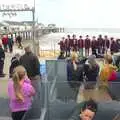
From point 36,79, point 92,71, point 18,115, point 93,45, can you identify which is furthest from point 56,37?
point 18,115

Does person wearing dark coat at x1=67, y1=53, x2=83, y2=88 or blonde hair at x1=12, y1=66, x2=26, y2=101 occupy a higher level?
blonde hair at x1=12, y1=66, x2=26, y2=101

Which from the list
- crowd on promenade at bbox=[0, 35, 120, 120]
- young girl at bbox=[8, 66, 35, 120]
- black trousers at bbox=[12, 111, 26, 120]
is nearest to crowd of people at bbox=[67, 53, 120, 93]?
crowd on promenade at bbox=[0, 35, 120, 120]

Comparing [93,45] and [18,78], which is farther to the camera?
[93,45]

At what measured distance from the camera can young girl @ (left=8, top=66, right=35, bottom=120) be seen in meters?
8.88

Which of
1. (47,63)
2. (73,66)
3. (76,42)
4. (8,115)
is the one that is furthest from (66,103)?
(76,42)

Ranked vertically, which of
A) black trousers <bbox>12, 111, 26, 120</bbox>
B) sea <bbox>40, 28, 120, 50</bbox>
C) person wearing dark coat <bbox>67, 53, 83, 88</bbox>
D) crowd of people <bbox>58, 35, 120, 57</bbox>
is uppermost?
person wearing dark coat <bbox>67, 53, 83, 88</bbox>

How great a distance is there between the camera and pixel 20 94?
353 inches

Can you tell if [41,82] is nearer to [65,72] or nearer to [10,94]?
[10,94]

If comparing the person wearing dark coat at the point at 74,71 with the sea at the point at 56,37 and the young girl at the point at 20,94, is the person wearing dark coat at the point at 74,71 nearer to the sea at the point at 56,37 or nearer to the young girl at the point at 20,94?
the young girl at the point at 20,94

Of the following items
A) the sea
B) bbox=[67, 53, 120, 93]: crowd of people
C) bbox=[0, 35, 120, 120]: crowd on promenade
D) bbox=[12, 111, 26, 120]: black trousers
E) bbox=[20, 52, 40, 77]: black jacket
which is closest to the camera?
bbox=[0, 35, 120, 120]: crowd on promenade

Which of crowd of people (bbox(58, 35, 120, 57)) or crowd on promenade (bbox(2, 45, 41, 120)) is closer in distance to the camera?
crowd on promenade (bbox(2, 45, 41, 120))

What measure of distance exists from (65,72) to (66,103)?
3.83 meters

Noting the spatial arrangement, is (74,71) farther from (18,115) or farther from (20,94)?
(20,94)

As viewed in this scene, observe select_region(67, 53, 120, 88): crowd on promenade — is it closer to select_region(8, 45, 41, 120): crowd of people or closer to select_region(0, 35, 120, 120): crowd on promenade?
select_region(0, 35, 120, 120): crowd on promenade
